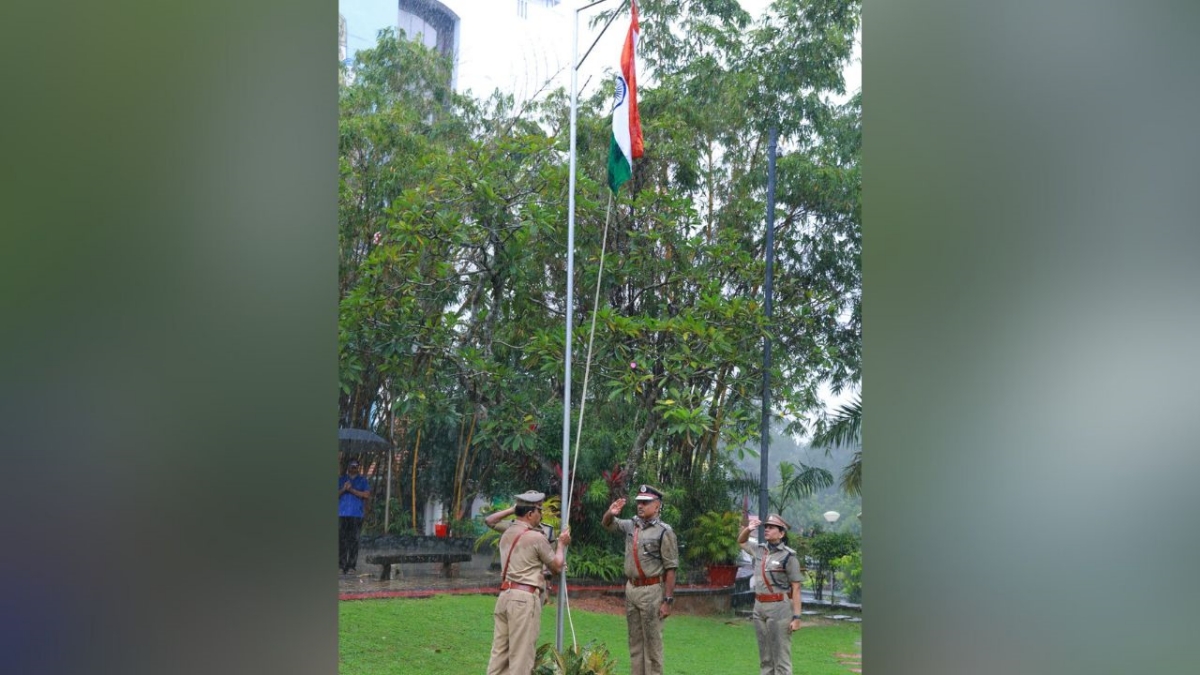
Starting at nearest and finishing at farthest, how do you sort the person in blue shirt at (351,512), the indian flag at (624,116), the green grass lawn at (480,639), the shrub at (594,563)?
the indian flag at (624,116), the green grass lawn at (480,639), the person in blue shirt at (351,512), the shrub at (594,563)

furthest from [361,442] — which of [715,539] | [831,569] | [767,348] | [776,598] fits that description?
[776,598]

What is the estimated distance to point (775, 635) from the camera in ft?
21.9

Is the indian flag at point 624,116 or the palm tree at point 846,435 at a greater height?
the indian flag at point 624,116

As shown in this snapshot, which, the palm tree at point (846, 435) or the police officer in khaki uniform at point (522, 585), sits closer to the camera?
the police officer in khaki uniform at point (522, 585)

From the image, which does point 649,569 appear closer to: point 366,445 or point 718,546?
point 718,546

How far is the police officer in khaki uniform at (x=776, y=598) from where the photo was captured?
21.5 feet

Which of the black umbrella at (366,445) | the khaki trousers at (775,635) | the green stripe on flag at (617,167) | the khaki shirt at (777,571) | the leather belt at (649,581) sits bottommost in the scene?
the khaki trousers at (775,635)

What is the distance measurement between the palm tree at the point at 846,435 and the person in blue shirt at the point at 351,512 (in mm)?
3633

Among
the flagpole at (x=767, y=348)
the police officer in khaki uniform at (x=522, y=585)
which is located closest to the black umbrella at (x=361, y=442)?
the flagpole at (x=767, y=348)

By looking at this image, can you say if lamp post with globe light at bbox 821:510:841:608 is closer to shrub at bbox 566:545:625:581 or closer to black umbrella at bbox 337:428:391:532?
shrub at bbox 566:545:625:581

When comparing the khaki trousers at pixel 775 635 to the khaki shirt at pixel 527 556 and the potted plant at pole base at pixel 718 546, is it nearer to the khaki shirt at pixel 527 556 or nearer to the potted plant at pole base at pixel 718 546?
the khaki shirt at pixel 527 556

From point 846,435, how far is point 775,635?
252cm
